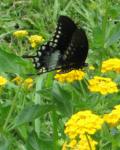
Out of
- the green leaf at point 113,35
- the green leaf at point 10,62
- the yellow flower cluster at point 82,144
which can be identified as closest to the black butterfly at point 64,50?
the green leaf at point 113,35

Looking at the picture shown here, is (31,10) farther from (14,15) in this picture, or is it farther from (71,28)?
(71,28)

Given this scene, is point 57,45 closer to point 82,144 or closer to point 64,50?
point 64,50

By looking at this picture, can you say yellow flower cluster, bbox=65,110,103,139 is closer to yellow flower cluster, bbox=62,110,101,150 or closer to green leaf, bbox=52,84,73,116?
yellow flower cluster, bbox=62,110,101,150

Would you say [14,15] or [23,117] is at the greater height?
[23,117]

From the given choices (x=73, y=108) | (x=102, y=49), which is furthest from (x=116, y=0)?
(x=73, y=108)

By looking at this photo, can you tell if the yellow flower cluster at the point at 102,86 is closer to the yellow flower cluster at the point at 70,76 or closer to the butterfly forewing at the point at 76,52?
the yellow flower cluster at the point at 70,76

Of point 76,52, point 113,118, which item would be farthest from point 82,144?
point 76,52

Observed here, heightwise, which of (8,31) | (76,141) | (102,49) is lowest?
(8,31)
